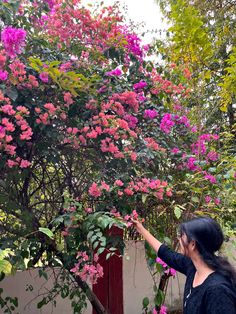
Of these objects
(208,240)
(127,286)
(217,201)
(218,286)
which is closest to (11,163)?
(208,240)

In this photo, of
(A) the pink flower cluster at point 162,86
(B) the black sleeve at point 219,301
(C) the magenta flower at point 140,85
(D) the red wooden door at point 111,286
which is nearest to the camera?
(B) the black sleeve at point 219,301

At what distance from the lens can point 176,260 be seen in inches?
73.0

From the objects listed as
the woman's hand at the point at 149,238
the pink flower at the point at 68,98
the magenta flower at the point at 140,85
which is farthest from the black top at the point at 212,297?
the magenta flower at the point at 140,85

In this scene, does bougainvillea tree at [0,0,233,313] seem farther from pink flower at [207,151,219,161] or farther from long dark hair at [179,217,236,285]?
long dark hair at [179,217,236,285]

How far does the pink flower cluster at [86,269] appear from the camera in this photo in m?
2.12

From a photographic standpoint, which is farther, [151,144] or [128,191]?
[151,144]

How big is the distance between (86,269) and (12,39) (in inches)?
52.8

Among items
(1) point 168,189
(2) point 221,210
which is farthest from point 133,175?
(2) point 221,210

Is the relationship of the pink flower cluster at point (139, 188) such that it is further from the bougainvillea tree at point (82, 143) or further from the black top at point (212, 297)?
the black top at point (212, 297)

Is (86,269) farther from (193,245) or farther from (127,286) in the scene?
(127,286)

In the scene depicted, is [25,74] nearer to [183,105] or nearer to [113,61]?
[113,61]

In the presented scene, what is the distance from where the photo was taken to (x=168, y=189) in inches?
88.0

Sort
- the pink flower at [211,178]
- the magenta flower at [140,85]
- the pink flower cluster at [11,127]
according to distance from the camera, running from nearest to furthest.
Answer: the pink flower cluster at [11,127], the pink flower at [211,178], the magenta flower at [140,85]

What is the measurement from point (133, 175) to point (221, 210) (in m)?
0.65
